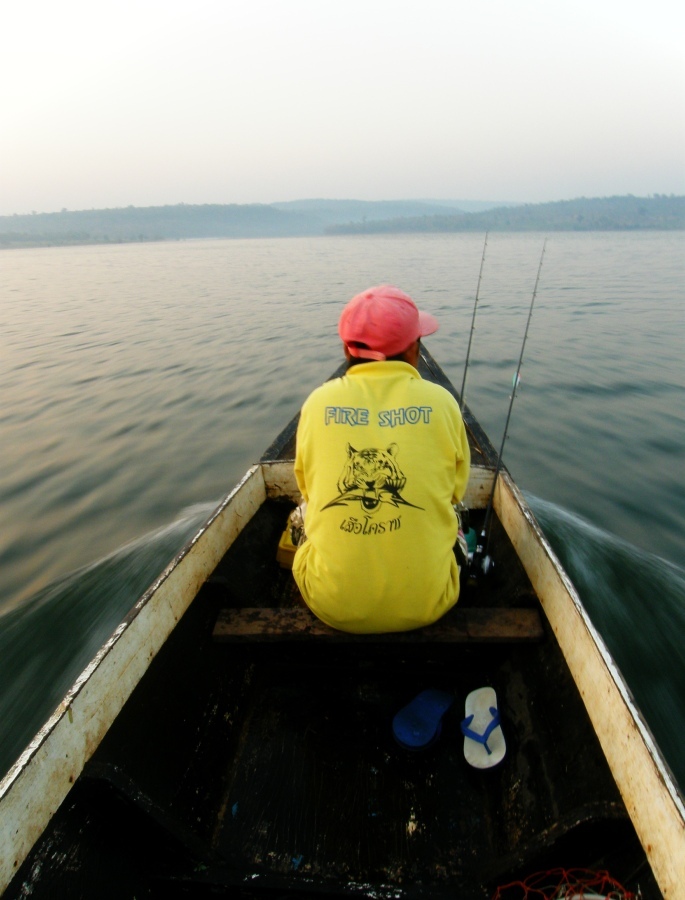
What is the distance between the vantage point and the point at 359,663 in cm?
282

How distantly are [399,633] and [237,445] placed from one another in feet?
23.3

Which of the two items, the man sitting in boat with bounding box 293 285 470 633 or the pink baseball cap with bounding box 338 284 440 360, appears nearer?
the man sitting in boat with bounding box 293 285 470 633

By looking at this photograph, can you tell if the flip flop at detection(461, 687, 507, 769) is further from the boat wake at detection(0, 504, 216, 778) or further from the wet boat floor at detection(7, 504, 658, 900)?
the boat wake at detection(0, 504, 216, 778)

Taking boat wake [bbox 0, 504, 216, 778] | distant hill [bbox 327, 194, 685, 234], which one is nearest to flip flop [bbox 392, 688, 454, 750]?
boat wake [bbox 0, 504, 216, 778]

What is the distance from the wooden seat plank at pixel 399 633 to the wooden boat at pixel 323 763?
0.01 m

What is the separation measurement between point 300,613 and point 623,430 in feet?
27.7

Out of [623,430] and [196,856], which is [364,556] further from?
[623,430]

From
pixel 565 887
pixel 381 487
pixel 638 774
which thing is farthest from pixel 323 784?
pixel 381 487

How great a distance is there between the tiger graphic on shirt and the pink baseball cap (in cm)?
49

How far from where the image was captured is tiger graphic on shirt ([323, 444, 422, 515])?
6.56 ft

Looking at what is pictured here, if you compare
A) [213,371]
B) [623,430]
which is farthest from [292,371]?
[623,430]

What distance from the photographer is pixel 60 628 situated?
4.82m

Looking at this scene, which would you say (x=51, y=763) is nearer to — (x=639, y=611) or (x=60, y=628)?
(x=60, y=628)

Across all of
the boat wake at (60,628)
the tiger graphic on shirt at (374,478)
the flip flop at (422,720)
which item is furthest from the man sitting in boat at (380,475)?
the boat wake at (60,628)
